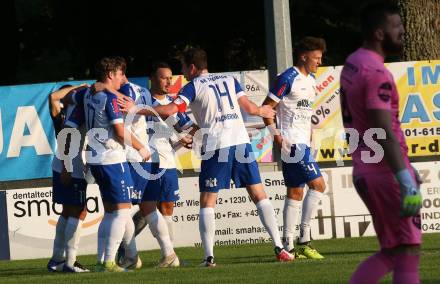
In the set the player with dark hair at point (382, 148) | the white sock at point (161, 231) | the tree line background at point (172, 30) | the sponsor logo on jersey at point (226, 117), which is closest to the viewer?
the player with dark hair at point (382, 148)

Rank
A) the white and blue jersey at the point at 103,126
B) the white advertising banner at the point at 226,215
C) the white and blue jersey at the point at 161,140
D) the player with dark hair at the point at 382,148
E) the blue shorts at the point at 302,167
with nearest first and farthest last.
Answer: the player with dark hair at the point at 382,148, the white and blue jersey at the point at 103,126, the blue shorts at the point at 302,167, the white and blue jersey at the point at 161,140, the white advertising banner at the point at 226,215

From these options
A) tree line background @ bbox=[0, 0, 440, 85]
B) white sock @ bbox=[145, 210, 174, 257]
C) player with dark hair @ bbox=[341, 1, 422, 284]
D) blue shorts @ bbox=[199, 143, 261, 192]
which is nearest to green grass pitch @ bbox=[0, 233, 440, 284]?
white sock @ bbox=[145, 210, 174, 257]

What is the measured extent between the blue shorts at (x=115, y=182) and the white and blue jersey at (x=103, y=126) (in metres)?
0.06

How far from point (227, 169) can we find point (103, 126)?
139cm

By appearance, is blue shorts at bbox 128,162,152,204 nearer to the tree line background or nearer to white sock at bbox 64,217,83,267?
white sock at bbox 64,217,83,267

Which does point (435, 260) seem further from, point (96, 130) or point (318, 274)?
point (96, 130)

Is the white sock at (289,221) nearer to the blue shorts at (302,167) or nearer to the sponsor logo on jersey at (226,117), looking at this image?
the blue shorts at (302,167)

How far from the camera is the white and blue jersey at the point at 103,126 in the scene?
455 inches

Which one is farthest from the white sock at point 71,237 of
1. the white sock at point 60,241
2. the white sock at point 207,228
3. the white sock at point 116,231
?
the white sock at point 207,228

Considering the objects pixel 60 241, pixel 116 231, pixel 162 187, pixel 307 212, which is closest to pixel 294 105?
pixel 307 212

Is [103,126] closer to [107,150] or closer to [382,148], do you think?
[107,150]

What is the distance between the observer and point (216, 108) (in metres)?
12.2

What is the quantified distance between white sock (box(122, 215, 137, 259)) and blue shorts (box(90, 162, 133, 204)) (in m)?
0.79

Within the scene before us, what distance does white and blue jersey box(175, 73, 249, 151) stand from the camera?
12.1 metres
